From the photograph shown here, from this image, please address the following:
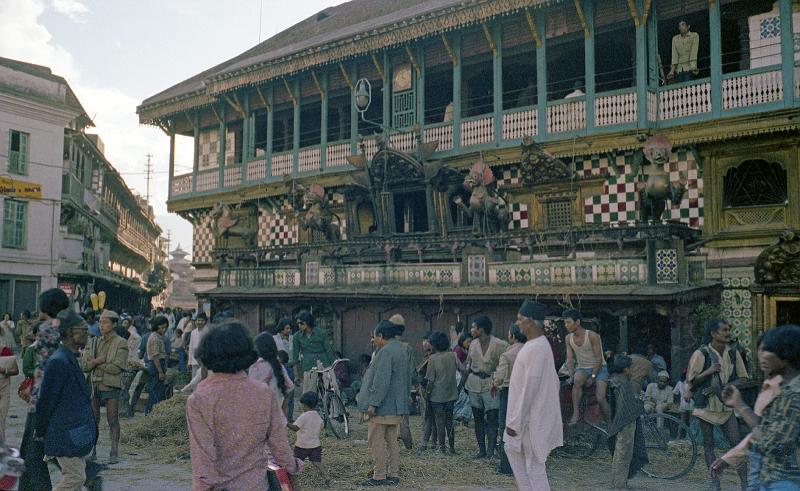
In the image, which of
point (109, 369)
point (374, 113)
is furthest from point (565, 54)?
point (109, 369)

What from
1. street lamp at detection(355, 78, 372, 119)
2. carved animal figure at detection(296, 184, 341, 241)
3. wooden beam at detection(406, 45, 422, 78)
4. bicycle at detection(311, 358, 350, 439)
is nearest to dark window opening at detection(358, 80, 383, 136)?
street lamp at detection(355, 78, 372, 119)

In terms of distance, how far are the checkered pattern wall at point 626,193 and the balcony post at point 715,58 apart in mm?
1298

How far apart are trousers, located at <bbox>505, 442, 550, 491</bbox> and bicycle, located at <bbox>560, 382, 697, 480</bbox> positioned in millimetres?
3656

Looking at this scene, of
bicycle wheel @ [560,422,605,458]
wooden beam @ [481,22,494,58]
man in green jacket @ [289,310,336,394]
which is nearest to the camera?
bicycle wheel @ [560,422,605,458]

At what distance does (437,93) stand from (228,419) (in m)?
18.7

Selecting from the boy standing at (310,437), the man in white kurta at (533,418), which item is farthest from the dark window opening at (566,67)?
the man in white kurta at (533,418)

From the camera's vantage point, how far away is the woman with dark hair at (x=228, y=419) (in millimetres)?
4000

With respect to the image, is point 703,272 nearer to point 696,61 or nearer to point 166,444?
point 696,61

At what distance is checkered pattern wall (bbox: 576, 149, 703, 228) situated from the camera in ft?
53.8

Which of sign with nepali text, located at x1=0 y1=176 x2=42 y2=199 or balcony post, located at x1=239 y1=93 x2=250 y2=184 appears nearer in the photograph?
balcony post, located at x1=239 y1=93 x2=250 y2=184

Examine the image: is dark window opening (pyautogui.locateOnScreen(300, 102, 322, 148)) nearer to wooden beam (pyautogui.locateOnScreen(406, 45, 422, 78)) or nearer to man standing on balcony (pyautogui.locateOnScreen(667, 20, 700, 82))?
wooden beam (pyautogui.locateOnScreen(406, 45, 422, 78))

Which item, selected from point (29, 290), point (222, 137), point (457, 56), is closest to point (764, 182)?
point (457, 56)

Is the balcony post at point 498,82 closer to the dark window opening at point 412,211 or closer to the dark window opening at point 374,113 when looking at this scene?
the dark window opening at point 412,211

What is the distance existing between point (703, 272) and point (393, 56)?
417 inches
